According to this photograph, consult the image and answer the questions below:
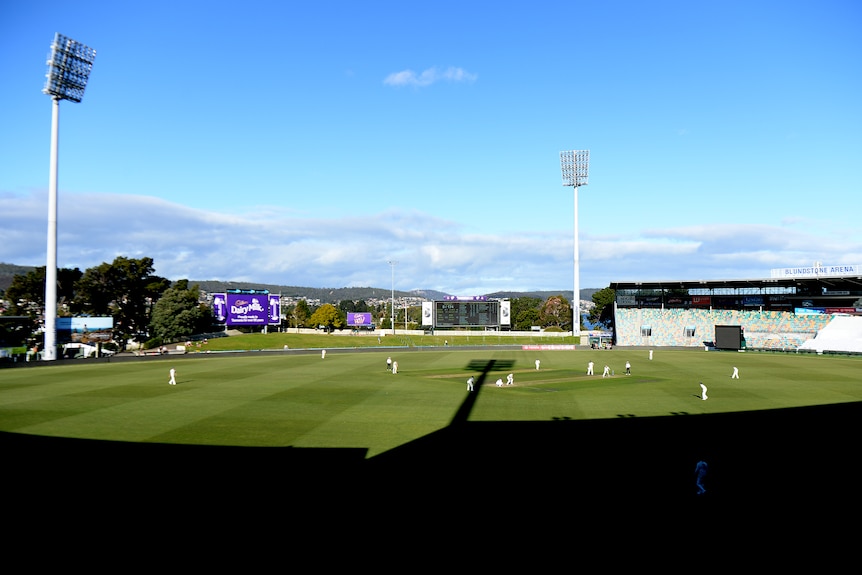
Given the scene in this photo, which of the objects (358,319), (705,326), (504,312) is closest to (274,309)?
(358,319)

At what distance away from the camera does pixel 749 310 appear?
101938mm

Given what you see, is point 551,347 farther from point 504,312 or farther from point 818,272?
point 818,272

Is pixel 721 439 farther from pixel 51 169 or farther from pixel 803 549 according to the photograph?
pixel 51 169

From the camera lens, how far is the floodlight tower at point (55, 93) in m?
63.1

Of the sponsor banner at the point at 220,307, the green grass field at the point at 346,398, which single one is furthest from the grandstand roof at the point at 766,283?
the sponsor banner at the point at 220,307

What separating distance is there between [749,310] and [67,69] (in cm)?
11860

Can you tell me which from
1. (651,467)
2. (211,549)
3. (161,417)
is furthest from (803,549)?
(161,417)

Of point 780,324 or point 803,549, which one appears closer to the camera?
point 803,549

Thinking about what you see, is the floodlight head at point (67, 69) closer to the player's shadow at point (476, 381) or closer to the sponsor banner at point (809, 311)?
the player's shadow at point (476, 381)

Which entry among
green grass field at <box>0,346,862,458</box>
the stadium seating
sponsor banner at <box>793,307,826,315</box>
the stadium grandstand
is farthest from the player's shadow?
sponsor banner at <box>793,307,826,315</box>

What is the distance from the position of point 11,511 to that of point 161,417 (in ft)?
44.0

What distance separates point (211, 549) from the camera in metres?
12.2

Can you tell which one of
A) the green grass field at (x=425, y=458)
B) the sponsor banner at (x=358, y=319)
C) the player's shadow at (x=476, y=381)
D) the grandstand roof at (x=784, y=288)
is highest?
the grandstand roof at (x=784, y=288)

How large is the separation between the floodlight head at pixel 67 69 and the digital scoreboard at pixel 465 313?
235 ft
